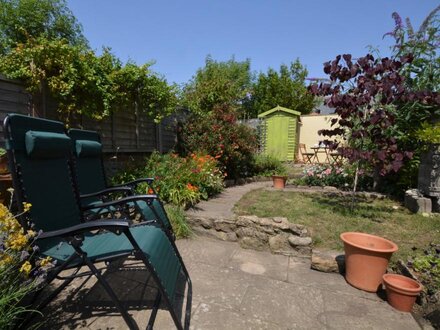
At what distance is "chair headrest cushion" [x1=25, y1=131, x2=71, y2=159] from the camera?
5.47ft

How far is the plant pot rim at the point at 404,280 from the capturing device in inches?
77.6

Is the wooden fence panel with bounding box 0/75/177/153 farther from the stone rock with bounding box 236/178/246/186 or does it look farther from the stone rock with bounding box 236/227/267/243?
the stone rock with bounding box 236/227/267/243

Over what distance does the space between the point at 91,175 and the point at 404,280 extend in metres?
3.15

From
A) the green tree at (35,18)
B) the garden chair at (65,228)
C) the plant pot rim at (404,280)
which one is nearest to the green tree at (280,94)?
the green tree at (35,18)

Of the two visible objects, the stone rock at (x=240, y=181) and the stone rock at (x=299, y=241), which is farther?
the stone rock at (x=240, y=181)

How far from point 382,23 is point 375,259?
15.8ft

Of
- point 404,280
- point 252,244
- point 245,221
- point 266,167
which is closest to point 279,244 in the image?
point 252,244

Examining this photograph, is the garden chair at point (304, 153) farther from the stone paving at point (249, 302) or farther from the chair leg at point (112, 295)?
the chair leg at point (112, 295)

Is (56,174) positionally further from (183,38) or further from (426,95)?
(183,38)

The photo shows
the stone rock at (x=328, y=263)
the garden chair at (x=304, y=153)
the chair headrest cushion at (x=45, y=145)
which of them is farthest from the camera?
the garden chair at (x=304, y=153)

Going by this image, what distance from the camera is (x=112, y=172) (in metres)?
4.73

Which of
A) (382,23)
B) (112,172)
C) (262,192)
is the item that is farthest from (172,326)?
(382,23)

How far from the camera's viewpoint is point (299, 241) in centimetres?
288

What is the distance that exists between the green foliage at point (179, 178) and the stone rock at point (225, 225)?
0.63 m
